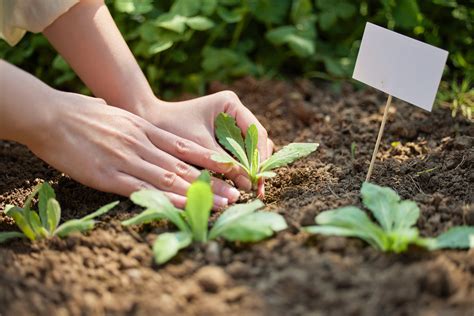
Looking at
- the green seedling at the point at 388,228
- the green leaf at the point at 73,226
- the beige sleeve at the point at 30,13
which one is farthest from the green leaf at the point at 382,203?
the beige sleeve at the point at 30,13

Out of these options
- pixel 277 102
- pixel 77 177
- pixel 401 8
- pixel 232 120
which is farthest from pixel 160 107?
pixel 401 8

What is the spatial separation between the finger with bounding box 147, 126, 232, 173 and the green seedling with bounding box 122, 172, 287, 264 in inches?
9.4

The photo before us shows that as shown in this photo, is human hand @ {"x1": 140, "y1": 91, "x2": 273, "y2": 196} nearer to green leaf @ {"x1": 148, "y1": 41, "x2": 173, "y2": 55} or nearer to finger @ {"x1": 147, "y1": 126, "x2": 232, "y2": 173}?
finger @ {"x1": 147, "y1": 126, "x2": 232, "y2": 173}

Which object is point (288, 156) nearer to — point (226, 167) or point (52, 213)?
point (226, 167)

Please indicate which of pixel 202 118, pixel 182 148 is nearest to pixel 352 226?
pixel 182 148

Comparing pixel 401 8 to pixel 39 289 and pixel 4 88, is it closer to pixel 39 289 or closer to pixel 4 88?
pixel 4 88

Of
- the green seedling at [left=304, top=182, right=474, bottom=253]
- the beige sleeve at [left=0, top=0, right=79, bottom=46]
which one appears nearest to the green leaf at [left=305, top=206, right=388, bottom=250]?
the green seedling at [left=304, top=182, right=474, bottom=253]

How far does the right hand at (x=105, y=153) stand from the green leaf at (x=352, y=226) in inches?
11.9

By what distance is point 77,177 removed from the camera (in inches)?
52.9

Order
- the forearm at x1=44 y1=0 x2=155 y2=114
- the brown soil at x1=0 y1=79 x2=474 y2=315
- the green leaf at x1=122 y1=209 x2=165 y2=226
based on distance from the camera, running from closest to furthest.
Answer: the brown soil at x1=0 y1=79 x2=474 y2=315 < the green leaf at x1=122 y1=209 x2=165 y2=226 < the forearm at x1=44 y1=0 x2=155 y2=114

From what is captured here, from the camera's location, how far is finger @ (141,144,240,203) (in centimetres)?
135

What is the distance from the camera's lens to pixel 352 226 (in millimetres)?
1084

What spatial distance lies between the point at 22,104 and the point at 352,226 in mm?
736

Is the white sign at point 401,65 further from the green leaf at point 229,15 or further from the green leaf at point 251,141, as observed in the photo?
the green leaf at point 229,15
